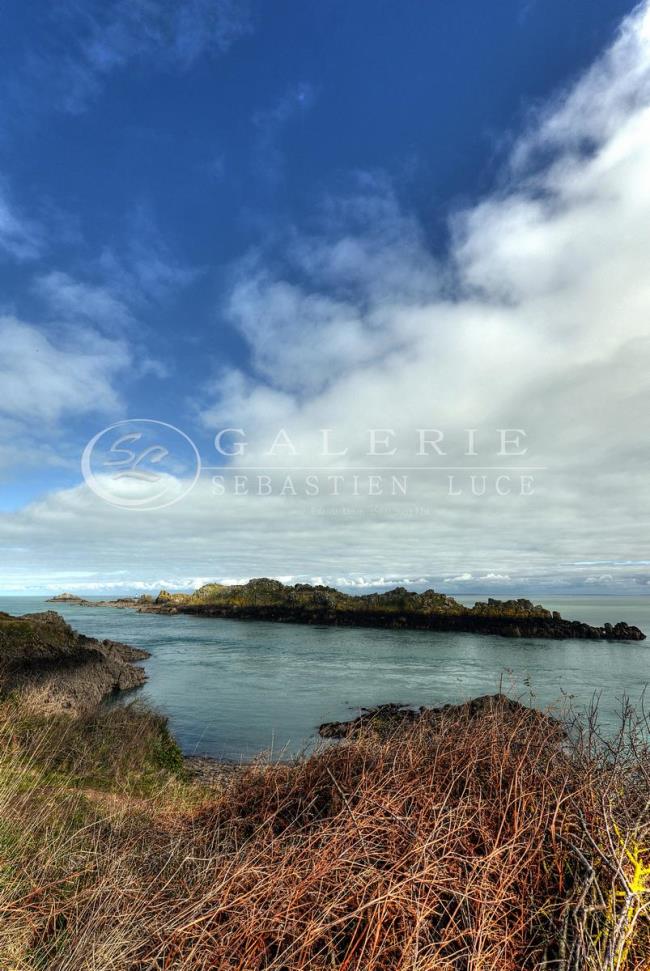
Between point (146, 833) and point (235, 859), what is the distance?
77.6 inches

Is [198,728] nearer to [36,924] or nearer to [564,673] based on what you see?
[36,924]

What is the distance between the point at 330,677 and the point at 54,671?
15.5 m

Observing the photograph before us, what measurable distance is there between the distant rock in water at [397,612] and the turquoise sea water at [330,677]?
15.6ft

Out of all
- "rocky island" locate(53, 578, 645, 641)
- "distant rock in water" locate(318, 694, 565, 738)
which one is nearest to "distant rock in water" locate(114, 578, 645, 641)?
"rocky island" locate(53, 578, 645, 641)

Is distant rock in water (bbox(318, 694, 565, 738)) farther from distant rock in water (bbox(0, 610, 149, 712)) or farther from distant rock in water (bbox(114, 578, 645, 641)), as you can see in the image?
distant rock in water (bbox(114, 578, 645, 641))

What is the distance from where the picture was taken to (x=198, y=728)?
18344 mm

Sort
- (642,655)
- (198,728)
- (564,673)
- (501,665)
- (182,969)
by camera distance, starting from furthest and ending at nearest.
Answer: (642,655)
(501,665)
(564,673)
(198,728)
(182,969)

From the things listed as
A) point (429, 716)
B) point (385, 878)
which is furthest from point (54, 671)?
point (385, 878)

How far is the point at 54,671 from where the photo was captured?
18.9 metres

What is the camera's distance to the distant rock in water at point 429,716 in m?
5.23

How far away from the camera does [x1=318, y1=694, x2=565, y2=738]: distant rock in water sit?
5.23 meters

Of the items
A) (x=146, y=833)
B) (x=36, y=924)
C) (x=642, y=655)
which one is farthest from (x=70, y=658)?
(x=642, y=655)

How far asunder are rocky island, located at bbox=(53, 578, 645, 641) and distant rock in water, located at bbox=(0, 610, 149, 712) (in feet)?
147

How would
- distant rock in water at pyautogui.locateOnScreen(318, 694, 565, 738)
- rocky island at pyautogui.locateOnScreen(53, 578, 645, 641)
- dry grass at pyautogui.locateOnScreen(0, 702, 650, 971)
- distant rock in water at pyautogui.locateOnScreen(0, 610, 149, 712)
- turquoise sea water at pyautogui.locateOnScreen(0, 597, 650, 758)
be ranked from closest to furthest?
dry grass at pyautogui.locateOnScreen(0, 702, 650, 971) < distant rock in water at pyautogui.locateOnScreen(318, 694, 565, 738) < distant rock in water at pyautogui.locateOnScreen(0, 610, 149, 712) < turquoise sea water at pyautogui.locateOnScreen(0, 597, 650, 758) < rocky island at pyautogui.locateOnScreen(53, 578, 645, 641)
